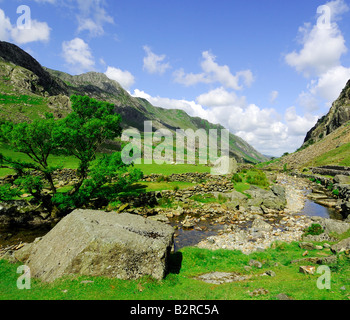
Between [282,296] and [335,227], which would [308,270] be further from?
[335,227]

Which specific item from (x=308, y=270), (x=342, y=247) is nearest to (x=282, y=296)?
(x=308, y=270)

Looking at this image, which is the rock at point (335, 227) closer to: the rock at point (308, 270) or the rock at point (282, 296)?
the rock at point (308, 270)

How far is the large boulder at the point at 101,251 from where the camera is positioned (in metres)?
10.8

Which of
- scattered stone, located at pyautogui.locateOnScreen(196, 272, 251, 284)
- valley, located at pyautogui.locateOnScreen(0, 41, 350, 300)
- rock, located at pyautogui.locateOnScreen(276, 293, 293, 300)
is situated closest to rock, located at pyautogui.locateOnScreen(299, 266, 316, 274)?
valley, located at pyautogui.locateOnScreen(0, 41, 350, 300)

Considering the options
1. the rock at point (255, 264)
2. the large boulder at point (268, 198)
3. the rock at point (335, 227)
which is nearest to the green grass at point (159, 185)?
the large boulder at point (268, 198)

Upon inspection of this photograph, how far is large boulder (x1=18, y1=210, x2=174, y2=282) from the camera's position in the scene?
1080 centimetres

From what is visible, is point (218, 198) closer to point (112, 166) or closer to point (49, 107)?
point (112, 166)

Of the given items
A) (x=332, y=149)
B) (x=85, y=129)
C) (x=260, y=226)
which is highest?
(x=332, y=149)

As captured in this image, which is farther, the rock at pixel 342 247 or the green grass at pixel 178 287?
the rock at pixel 342 247

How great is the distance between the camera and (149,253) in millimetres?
11711

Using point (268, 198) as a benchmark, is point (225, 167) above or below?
above

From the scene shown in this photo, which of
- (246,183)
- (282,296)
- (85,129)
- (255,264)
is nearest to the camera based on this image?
(282,296)

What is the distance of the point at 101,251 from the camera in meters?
11.0
